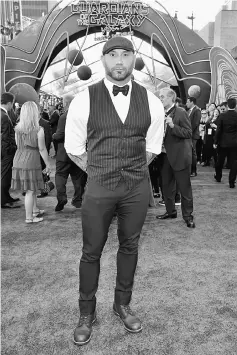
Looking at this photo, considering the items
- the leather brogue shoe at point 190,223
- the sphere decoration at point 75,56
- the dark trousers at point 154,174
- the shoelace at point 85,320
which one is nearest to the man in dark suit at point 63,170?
the dark trousers at point 154,174

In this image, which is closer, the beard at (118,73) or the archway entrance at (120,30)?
the beard at (118,73)

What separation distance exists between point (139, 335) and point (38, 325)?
2.40 ft

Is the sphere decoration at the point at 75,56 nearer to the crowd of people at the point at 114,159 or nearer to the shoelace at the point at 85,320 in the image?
the crowd of people at the point at 114,159

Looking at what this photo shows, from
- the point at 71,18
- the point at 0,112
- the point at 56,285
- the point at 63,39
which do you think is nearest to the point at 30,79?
the point at 63,39

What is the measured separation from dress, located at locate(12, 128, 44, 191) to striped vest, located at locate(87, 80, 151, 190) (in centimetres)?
245

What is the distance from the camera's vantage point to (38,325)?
2.43m

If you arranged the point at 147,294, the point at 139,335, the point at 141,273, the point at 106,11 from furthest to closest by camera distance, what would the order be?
the point at 106,11 < the point at 141,273 < the point at 147,294 < the point at 139,335

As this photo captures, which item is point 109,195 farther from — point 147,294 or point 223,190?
point 223,190

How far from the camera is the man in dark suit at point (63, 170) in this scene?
4982 mm

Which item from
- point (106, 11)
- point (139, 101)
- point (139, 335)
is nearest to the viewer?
point (139, 101)

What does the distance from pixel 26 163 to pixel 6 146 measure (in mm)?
1037

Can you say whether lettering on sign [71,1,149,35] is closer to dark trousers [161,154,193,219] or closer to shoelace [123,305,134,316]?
dark trousers [161,154,193,219]

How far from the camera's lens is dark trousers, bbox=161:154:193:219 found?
4.44 metres

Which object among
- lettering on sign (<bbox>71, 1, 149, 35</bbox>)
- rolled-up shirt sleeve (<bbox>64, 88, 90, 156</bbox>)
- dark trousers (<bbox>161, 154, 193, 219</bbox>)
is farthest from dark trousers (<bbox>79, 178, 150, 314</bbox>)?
lettering on sign (<bbox>71, 1, 149, 35</bbox>)
